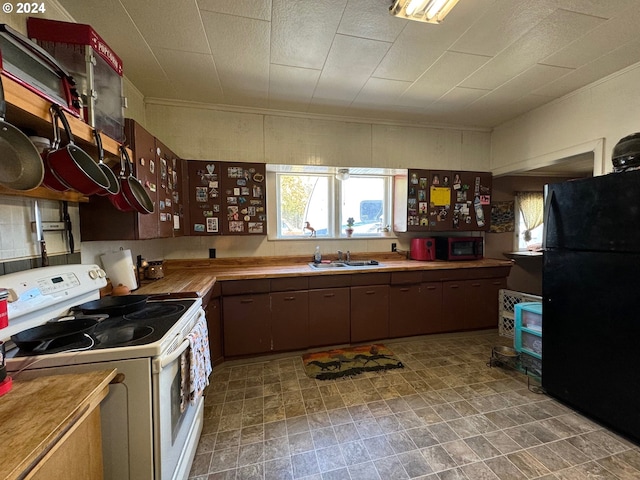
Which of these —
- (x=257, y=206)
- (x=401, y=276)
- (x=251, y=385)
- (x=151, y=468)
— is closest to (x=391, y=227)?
(x=401, y=276)

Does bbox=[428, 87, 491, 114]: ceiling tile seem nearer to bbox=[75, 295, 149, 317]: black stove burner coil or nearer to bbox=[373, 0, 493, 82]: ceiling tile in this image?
bbox=[373, 0, 493, 82]: ceiling tile

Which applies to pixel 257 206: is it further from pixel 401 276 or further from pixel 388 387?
pixel 388 387

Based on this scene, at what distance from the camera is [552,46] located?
188cm

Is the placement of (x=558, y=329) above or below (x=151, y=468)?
above

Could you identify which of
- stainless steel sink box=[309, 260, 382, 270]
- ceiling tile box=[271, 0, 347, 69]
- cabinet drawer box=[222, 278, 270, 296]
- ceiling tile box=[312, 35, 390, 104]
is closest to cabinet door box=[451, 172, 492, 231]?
stainless steel sink box=[309, 260, 382, 270]

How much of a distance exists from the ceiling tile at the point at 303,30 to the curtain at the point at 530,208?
4.05 metres

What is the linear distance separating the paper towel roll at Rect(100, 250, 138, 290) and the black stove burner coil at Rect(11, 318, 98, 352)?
0.72 m

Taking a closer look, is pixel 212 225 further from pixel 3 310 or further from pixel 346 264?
pixel 3 310

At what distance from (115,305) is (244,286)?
116 cm

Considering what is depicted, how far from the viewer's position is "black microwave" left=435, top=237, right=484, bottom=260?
3.29 m

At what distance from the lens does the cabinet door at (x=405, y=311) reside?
9.53 ft

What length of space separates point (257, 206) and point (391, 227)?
1.82m

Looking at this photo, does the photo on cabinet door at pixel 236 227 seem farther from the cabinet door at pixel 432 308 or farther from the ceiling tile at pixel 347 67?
the cabinet door at pixel 432 308

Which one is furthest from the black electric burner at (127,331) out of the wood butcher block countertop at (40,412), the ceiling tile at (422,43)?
the ceiling tile at (422,43)
